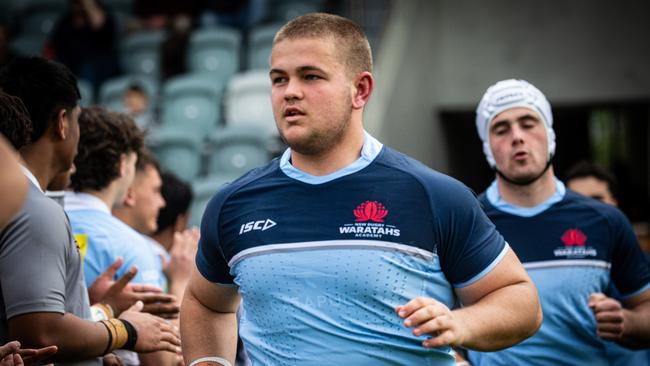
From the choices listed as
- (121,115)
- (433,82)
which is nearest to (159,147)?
(433,82)

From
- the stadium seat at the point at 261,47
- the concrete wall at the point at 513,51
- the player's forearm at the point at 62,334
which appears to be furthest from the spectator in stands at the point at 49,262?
the concrete wall at the point at 513,51

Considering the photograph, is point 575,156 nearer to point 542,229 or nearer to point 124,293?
point 542,229

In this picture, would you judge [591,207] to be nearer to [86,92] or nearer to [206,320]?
[206,320]

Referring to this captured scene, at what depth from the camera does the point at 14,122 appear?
3771 millimetres

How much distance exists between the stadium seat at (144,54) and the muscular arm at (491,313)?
11.1 m

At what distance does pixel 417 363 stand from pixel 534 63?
11.0m

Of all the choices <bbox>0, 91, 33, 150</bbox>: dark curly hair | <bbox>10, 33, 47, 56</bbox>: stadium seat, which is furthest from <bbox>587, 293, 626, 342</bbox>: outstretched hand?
<bbox>10, 33, 47, 56</bbox>: stadium seat

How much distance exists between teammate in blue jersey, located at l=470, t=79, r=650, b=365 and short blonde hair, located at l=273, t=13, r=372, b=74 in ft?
6.10

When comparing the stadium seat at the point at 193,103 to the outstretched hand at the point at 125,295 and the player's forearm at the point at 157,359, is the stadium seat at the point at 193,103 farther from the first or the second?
the outstretched hand at the point at 125,295

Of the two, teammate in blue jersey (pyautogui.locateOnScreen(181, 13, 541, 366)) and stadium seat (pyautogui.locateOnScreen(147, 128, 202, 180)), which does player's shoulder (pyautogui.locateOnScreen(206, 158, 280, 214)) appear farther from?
stadium seat (pyautogui.locateOnScreen(147, 128, 202, 180))

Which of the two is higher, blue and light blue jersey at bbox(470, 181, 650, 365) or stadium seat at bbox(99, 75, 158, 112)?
blue and light blue jersey at bbox(470, 181, 650, 365)

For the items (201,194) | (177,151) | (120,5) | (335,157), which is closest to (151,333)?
(335,157)

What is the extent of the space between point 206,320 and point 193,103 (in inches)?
357

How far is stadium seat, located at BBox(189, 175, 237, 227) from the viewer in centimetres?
1011
